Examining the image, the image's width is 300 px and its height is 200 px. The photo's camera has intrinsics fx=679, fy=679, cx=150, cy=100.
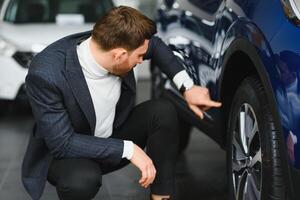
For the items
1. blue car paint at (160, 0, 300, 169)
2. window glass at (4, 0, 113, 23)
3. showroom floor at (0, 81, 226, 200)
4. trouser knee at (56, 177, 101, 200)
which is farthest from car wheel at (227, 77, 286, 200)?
window glass at (4, 0, 113, 23)

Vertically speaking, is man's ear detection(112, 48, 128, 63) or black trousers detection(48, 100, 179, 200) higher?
man's ear detection(112, 48, 128, 63)

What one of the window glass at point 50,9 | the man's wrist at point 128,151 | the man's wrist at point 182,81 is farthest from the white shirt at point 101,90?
the window glass at point 50,9

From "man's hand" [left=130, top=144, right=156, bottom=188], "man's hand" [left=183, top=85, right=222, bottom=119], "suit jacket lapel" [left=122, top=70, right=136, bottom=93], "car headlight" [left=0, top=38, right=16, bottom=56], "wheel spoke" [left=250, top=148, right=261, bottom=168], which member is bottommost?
"man's hand" [left=130, top=144, right=156, bottom=188]

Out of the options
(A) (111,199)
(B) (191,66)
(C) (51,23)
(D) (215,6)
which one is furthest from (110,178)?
(C) (51,23)

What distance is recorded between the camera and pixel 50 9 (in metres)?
7.12

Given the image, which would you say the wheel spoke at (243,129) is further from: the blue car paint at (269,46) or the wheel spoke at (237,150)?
the blue car paint at (269,46)

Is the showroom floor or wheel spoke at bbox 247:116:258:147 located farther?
the showroom floor

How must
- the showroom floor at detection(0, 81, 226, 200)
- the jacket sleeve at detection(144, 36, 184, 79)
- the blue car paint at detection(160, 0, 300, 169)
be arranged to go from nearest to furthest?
the blue car paint at detection(160, 0, 300, 169), the jacket sleeve at detection(144, 36, 184, 79), the showroom floor at detection(0, 81, 226, 200)

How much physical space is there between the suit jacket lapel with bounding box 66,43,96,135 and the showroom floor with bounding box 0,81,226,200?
1.12 metres

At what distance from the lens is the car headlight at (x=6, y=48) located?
6.23m

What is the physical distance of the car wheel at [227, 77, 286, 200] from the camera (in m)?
2.49

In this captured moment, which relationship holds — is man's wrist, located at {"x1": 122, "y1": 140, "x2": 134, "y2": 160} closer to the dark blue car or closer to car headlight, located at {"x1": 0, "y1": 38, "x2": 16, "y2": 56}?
the dark blue car

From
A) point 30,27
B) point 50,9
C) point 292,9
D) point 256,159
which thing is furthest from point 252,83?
point 50,9

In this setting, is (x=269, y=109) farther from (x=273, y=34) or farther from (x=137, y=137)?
(x=137, y=137)
